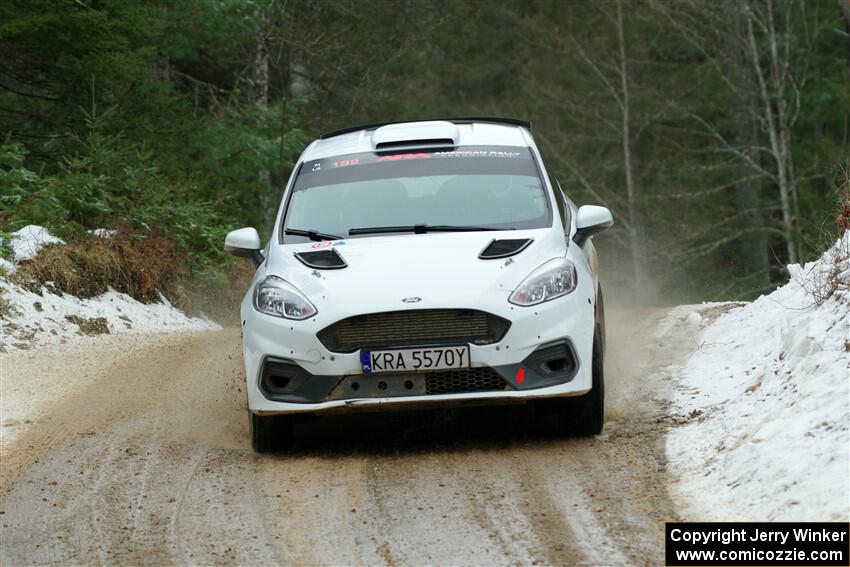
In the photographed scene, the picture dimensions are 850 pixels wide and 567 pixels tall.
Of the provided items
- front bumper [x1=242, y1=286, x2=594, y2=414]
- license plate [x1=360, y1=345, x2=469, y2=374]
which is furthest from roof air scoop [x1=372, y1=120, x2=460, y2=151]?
license plate [x1=360, y1=345, x2=469, y2=374]

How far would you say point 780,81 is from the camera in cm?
3238

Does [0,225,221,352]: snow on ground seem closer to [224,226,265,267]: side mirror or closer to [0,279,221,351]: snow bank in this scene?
[0,279,221,351]: snow bank

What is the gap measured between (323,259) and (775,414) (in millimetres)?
2785

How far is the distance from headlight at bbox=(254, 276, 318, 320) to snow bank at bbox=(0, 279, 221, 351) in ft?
14.7

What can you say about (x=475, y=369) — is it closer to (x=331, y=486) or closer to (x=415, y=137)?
(x=331, y=486)

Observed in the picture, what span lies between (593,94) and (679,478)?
32154mm

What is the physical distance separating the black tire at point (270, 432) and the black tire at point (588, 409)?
1642 mm

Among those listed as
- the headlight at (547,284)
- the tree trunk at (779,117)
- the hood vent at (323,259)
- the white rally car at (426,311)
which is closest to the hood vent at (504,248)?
the white rally car at (426,311)

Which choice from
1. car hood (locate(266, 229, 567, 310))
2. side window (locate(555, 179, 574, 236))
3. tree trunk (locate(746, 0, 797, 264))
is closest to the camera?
car hood (locate(266, 229, 567, 310))

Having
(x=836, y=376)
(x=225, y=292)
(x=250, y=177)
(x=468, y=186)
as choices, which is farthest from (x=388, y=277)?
(x=250, y=177)

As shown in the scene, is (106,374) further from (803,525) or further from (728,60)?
(728,60)

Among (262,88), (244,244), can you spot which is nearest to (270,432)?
(244,244)

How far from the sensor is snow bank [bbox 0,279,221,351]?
1173 centimetres

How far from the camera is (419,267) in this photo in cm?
735
